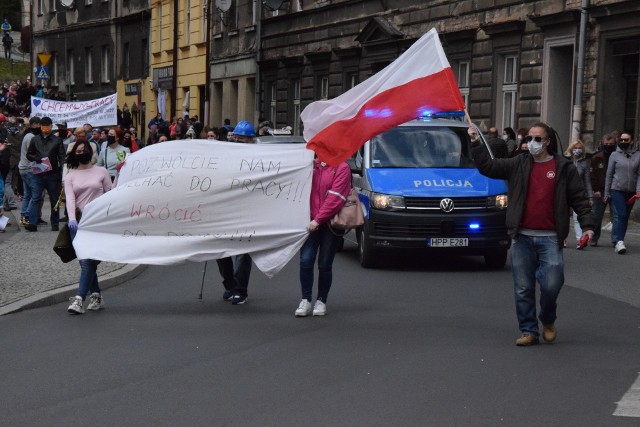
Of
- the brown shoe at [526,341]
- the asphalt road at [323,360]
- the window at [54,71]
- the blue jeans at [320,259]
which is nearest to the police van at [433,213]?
the asphalt road at [323,360]

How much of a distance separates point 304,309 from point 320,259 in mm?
487

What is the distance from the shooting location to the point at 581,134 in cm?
2602

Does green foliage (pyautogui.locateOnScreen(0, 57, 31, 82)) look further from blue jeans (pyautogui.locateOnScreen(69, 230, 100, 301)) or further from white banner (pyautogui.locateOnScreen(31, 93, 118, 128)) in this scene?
blue jeans (pyautogui.locateOnScreen(69, 230, 100, 301))

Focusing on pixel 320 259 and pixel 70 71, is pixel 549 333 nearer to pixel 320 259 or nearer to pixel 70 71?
pixel 320 259

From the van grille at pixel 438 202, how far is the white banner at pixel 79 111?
14196 mm

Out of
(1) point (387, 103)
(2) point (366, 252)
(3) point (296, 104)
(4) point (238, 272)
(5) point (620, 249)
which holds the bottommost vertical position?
(5) point (620, 249)

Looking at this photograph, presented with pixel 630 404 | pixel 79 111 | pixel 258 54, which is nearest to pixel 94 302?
pixel 630 404

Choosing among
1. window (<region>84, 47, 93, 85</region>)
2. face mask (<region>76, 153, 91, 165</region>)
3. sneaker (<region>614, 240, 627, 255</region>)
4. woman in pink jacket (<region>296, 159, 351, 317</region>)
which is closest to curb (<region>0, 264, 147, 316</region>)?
face mask (<region>76, 153, 91, 165</region>)

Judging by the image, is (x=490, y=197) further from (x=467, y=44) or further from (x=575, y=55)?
(x=467, y=44)

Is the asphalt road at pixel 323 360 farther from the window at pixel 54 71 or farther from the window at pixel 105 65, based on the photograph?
the window at pixel 54 71

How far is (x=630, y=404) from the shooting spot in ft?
25.0

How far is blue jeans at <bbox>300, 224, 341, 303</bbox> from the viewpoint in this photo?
37.8ft

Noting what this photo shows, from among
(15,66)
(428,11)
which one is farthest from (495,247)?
(15,66)

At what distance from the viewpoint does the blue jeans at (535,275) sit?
9789mm
